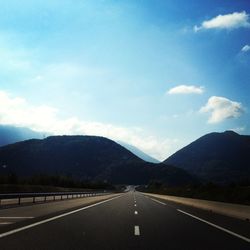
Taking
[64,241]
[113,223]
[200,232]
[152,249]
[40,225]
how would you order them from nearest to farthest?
[152,249]
[64,241]
[200,232]
[40,225]
[113,223]

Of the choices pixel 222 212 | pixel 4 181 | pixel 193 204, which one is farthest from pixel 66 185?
pixel 222 212

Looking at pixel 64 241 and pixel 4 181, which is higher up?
pixel 4 181

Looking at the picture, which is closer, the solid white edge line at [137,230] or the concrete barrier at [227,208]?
the solid white edge line at [137,230]

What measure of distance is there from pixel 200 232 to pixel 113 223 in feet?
14.4

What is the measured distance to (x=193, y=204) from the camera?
137ft

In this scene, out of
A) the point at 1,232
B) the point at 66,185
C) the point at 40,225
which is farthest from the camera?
the point at 66,185

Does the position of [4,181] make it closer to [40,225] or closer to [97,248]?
[40,225]

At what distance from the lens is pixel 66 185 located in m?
152

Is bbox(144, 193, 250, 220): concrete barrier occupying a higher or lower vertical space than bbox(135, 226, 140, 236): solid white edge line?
higher

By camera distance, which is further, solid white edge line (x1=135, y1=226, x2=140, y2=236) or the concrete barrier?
the concrete barrier

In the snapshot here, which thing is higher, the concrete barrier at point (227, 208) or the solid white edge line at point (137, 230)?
the concrete barrier at point (227, 208)

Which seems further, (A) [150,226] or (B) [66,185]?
(B) [66,185]

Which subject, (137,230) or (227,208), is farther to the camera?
(227,208)

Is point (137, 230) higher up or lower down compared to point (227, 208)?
lower down
